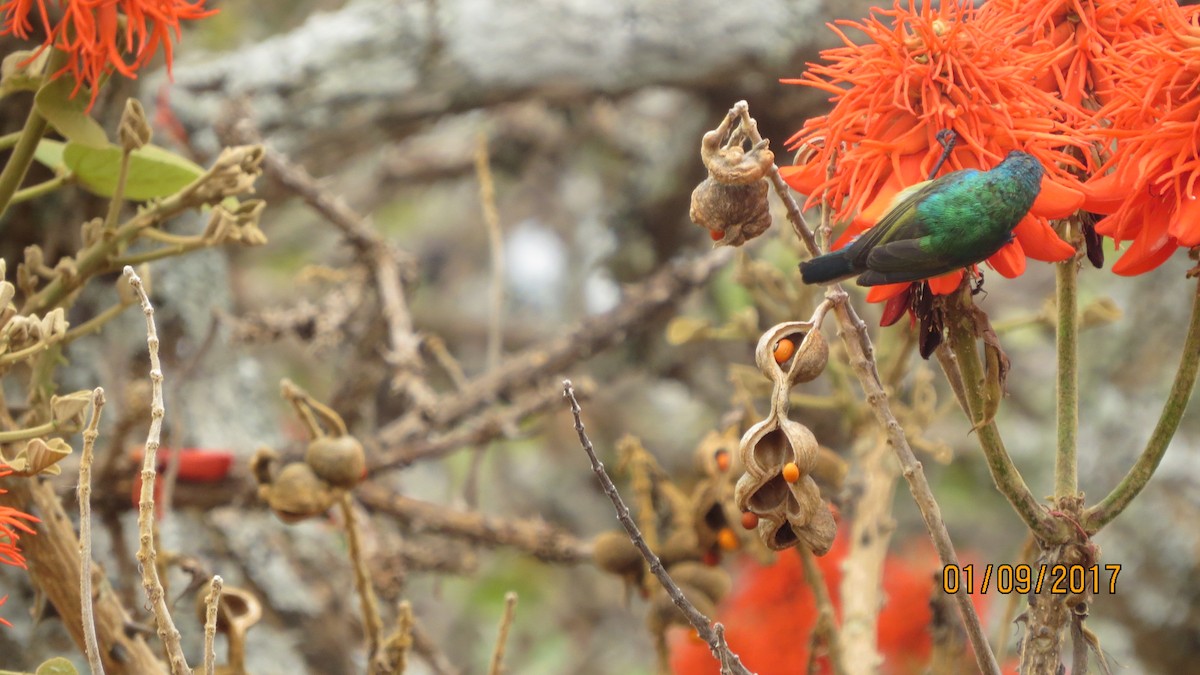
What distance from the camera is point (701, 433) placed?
8.77ft

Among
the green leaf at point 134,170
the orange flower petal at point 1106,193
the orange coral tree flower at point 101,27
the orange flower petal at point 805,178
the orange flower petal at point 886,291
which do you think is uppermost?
the orange coral tree flower at point 101,27

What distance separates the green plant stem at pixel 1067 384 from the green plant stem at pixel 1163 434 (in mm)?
26

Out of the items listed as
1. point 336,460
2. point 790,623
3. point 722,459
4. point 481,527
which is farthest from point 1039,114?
point 790,623

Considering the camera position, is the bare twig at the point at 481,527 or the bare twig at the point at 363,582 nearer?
the bare twig at the point at 363,582

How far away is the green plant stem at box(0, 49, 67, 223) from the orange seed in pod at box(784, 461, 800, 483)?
555 millimetres

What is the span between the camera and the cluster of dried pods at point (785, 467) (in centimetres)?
73

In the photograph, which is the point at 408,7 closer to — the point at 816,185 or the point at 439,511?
the point at 439,511

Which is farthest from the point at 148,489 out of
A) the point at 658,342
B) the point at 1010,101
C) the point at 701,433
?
the point at 701,433

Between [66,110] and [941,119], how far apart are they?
59cm

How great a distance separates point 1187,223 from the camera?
2.35 feet

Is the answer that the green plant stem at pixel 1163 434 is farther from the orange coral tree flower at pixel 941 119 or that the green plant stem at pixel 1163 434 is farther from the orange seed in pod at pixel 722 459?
the orange seed in pod at pixel 722 459

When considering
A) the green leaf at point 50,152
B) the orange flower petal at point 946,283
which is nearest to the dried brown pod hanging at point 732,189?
the orange flower petal at point 946,283

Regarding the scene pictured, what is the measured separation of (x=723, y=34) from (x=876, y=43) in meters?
1.33

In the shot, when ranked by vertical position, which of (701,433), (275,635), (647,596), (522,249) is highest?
(522,249)
